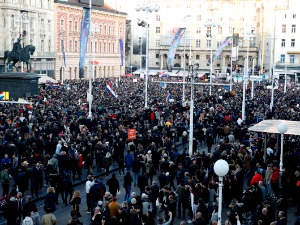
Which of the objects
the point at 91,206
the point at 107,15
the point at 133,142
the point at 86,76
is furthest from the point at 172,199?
the point at 107,15

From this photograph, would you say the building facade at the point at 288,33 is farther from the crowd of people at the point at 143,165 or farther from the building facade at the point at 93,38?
the crowd of people at the point at 143,165

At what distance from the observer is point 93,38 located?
290 feet

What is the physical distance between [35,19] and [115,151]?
5161 cm

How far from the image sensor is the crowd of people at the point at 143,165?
50.4ft

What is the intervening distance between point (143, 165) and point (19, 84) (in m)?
29.5

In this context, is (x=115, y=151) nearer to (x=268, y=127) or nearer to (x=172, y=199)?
(x=268, y=127)

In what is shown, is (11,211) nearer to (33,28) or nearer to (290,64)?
(33,28)

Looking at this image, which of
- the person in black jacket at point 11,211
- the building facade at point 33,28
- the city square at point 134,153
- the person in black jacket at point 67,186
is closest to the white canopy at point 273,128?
the city square at point 134,153

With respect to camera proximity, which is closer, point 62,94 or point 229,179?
point 229,179

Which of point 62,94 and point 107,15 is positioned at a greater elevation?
point 107,15

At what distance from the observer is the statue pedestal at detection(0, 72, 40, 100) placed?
48344 mm

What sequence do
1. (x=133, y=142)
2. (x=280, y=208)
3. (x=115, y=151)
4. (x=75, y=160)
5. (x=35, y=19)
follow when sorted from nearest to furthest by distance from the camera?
(x=280, y=208)
(x=75, y=160)
(x=115, y=151)
(x=133, y=142)
(x=35, y=19)

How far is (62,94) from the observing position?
158ft

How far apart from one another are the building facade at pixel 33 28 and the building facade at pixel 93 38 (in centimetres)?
195
